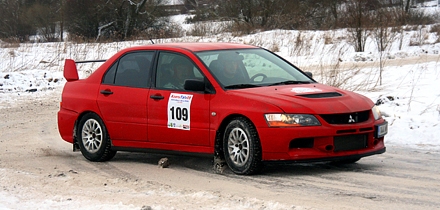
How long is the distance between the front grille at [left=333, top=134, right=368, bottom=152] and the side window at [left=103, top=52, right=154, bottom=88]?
239cm

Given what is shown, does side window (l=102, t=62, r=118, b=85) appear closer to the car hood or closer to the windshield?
the windshield

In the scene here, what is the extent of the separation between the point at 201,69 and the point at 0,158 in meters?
3.06

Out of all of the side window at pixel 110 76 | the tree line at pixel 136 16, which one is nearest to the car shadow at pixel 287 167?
the side window at pixel 110 76

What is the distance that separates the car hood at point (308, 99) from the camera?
23.9 feet

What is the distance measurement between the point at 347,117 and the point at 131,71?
2.81 m

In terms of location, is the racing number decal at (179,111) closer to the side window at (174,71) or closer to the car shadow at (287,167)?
the side window at (174,71)

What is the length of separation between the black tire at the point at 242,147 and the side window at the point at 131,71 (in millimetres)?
1451

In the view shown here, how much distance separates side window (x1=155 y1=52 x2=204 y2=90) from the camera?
8297mm

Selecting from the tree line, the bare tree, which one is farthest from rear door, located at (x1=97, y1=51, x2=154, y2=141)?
the tree line

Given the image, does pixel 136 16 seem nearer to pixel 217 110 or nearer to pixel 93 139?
pixel 93 139

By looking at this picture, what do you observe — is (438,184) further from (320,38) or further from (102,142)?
(320,38)

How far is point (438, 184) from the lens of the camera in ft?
22.7

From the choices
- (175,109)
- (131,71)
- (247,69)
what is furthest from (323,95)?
(131,71)

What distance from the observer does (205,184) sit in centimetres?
725
